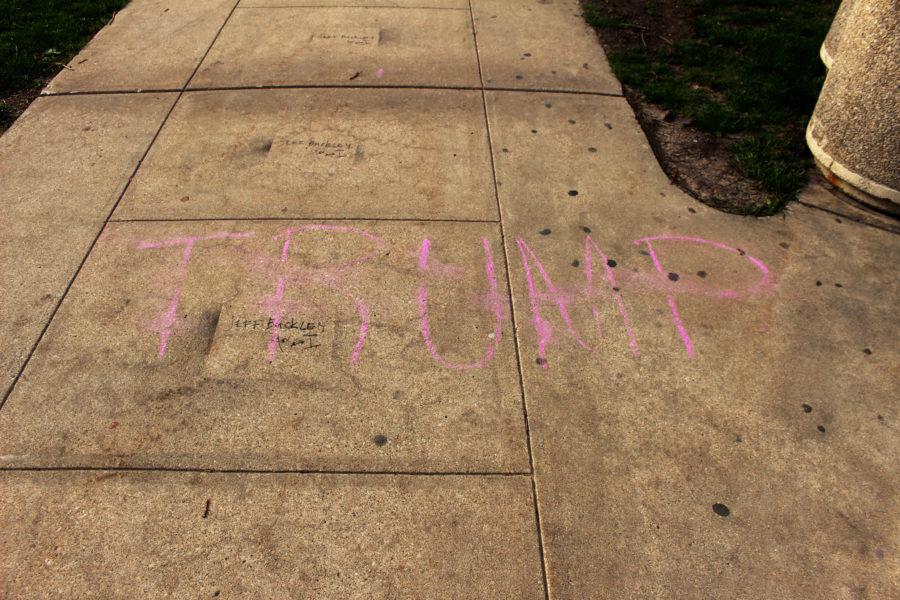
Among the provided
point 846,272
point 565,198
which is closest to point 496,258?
point 565,198

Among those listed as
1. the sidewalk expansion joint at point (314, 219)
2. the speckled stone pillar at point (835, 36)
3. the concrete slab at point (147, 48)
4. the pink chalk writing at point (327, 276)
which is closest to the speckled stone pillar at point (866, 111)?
the speckled stone pillar at point (835, 36)

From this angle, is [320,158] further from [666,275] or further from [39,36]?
[39,36]

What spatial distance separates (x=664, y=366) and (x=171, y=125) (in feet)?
12.4

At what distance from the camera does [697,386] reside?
313 cm

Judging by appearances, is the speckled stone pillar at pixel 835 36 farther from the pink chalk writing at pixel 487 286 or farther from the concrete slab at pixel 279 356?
the concrete slab at pixel 279 356

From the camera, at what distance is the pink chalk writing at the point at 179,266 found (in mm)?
3275

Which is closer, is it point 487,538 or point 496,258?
point 487,538

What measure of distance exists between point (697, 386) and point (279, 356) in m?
2.04

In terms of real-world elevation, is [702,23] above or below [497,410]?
above

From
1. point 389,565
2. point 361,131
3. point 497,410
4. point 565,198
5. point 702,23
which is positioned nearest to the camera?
point 389,565

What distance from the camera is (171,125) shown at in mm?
4715

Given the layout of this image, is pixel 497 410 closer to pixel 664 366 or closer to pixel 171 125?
pixel 664 366

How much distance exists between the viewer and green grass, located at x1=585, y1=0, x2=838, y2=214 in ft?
15.0

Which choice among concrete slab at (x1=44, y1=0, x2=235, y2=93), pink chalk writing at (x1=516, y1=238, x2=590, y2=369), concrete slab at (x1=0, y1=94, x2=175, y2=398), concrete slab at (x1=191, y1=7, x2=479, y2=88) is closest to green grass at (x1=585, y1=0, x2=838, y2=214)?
concrete slab at (x1=191, y1=7, x2=479, y2=88)
